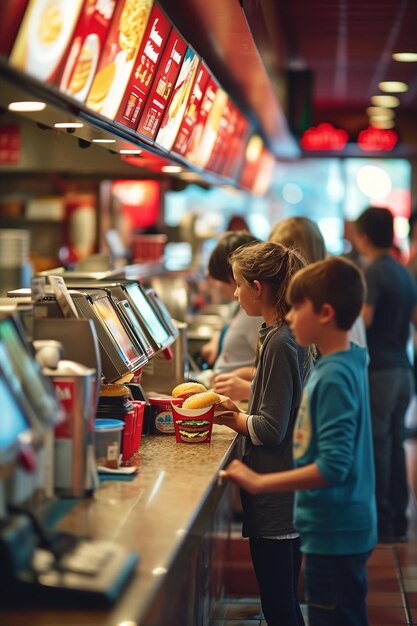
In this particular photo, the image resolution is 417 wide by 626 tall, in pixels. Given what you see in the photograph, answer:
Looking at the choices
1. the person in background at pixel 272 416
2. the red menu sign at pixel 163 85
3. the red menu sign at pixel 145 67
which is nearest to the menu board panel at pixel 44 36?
the red menu sign at pixel 145 67

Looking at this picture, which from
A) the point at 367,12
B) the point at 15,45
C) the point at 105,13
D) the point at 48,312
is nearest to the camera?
the point at 15,45

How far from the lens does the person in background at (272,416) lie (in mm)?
3213

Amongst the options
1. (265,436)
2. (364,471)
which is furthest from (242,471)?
(265,436)

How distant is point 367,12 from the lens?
6.62 m

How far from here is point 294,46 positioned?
8195mm

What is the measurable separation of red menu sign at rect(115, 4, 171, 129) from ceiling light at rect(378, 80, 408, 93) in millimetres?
6372

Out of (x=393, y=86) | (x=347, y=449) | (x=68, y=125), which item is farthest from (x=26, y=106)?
(x=393, y=86)

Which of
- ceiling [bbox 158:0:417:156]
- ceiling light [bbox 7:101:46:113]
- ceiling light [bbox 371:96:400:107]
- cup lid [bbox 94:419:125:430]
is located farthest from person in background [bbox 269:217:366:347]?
ceiling light [bbox 371:96:400:107]

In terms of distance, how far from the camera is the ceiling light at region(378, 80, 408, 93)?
10023 mm

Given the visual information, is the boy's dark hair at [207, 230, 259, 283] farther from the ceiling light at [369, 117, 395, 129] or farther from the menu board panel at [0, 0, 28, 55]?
the ceiling light at [369, 117, 395, 129]

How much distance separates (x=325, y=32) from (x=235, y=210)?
27.1ft

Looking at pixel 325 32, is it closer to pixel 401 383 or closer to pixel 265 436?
pixel 401 383

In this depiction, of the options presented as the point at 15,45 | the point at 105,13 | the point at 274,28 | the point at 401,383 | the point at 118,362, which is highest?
Answer: the point at 274,28

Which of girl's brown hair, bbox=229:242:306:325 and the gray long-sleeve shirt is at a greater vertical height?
girl's brown hair, bbox=229:242:306:325
